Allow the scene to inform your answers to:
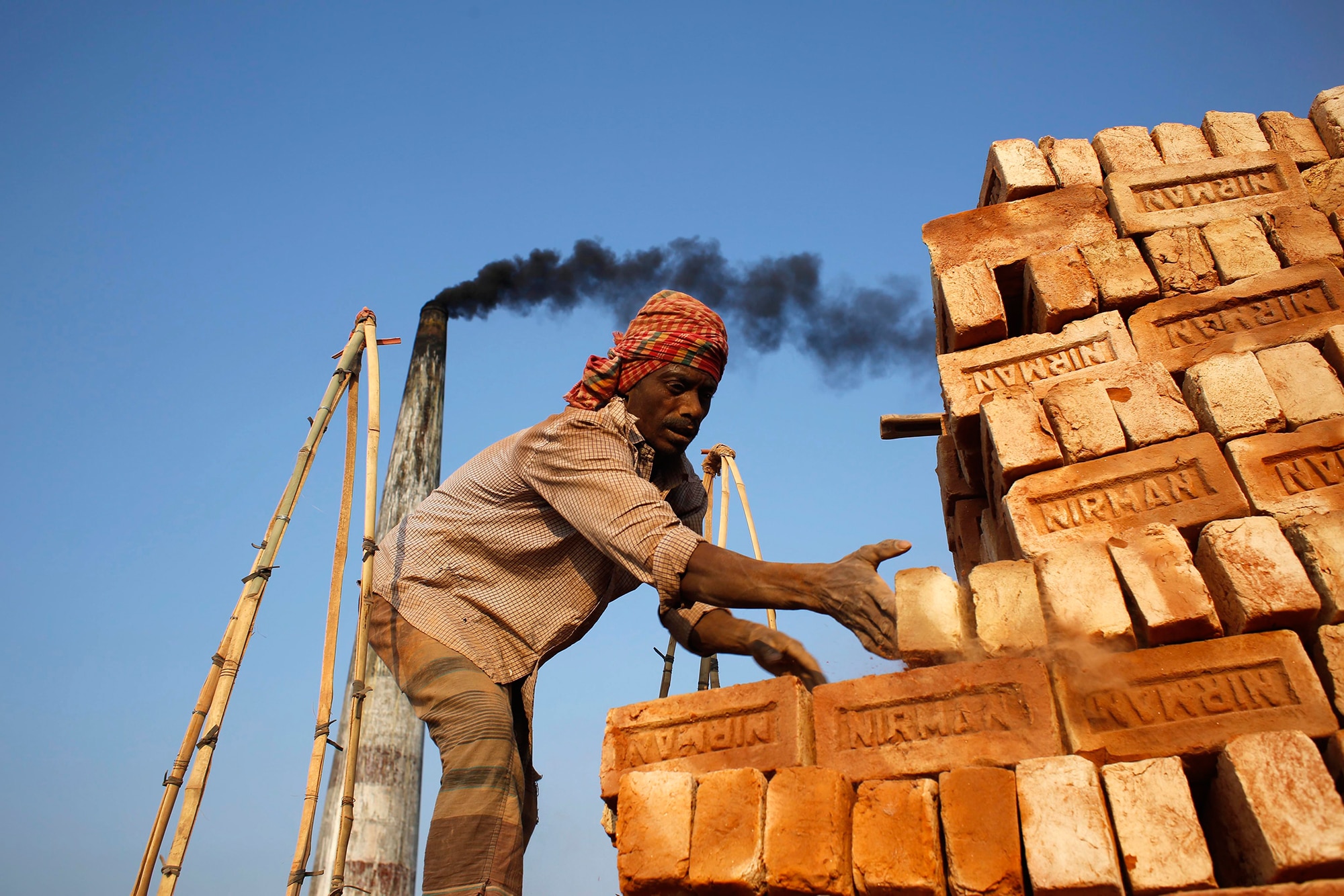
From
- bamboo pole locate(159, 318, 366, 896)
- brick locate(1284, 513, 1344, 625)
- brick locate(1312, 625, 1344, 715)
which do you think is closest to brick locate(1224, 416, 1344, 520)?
brick locate(1284, 513, 1344, 625)

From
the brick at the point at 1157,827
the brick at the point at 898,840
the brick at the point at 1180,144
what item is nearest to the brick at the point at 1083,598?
the brick at the point at 1157,827

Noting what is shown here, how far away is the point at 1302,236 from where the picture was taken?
3.43 metres

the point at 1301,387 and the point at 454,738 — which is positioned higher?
the point at 1301,387

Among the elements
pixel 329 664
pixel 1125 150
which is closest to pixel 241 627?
pixel 329 664

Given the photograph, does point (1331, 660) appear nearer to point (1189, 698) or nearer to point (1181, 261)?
point (1189, 698)

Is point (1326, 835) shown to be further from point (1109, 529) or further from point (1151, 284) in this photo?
point (1151, 284)

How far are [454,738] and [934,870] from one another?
4.82 feet

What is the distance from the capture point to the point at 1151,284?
3.48 meters

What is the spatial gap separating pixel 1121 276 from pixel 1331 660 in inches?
63.2

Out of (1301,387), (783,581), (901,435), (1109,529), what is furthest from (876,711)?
(901,435)

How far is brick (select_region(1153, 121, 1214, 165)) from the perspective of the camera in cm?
390

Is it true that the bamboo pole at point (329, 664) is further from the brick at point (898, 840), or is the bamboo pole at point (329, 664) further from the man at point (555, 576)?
the brick at point (898, 840)

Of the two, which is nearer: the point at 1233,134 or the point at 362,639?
the point at 362,639

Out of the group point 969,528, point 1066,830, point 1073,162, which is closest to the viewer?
point 1066,830
